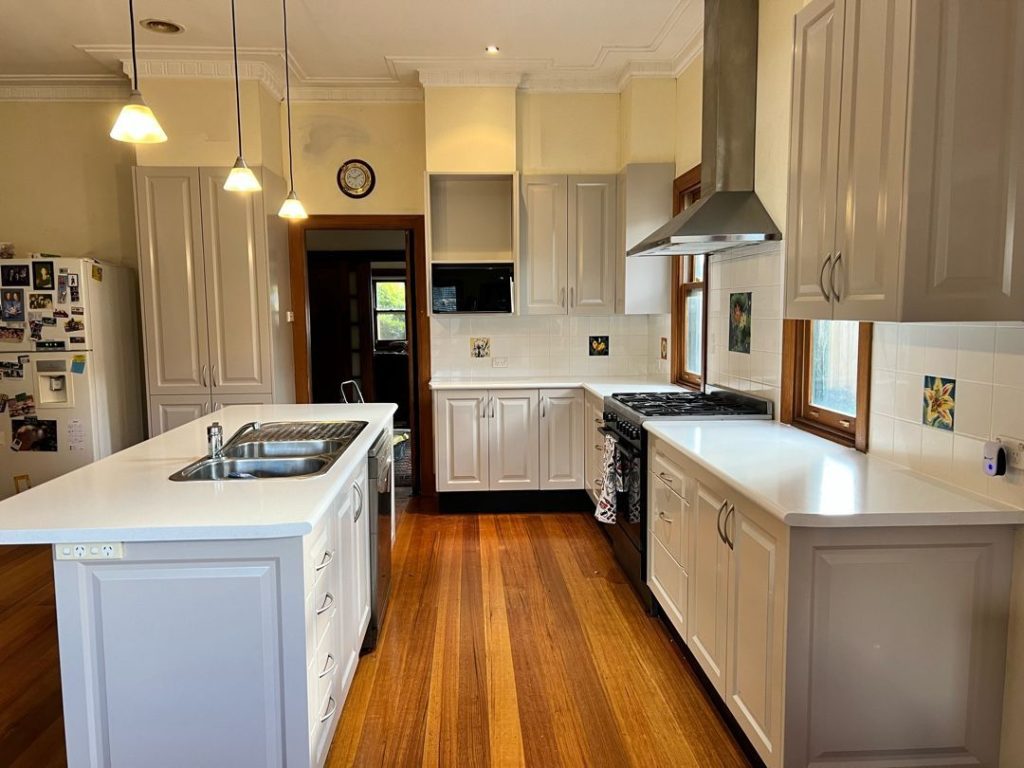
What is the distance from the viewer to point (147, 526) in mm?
1619

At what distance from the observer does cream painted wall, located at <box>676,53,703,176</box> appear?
3943 mm

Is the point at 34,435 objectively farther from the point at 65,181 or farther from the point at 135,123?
the point at 135,123

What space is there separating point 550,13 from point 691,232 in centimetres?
162

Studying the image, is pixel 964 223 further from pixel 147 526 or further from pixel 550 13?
pixel 550 13

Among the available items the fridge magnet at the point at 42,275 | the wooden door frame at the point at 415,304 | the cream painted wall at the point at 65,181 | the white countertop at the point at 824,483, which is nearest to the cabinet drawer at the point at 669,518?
the white countertop at the point at 824,483

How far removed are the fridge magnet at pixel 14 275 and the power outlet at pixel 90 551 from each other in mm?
3097

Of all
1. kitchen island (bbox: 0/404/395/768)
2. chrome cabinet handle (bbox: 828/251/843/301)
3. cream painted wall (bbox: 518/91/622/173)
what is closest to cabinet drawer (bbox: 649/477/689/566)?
chrome cabinet handle (bbox: 828/251/843/301)

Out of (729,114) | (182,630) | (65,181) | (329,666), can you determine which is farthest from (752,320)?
(65,181)

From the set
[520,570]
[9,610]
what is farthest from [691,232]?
[9,610]

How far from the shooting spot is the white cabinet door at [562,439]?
14.8 feet

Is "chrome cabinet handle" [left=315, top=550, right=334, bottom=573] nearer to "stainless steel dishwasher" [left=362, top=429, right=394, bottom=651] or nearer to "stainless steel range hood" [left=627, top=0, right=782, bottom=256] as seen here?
"stainless steel dishwasher" [left=362, top=429, right=394, bottom=651]

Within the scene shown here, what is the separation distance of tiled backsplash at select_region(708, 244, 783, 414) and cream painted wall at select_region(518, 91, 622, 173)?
1432mm

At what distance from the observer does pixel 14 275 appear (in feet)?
13.0

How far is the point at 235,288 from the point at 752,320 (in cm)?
310
